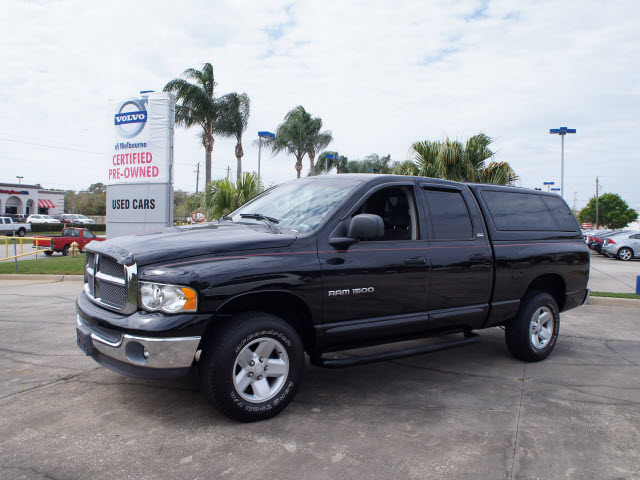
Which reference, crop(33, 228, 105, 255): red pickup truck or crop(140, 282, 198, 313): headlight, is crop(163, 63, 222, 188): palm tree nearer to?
crop(33, 228, 105, 255): red pickup truck

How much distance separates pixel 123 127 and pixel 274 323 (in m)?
9.32

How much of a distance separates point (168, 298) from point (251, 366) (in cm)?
78

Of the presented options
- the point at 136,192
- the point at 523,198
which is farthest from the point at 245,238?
the point at 136,192

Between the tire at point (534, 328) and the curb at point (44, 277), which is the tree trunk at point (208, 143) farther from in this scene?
the tire at point (534, 328)

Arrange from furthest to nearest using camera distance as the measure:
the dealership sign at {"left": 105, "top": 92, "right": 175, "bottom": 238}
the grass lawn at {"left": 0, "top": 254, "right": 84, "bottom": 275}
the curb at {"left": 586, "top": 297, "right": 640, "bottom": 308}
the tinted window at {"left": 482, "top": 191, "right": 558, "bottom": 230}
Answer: the grass lawn at {"left": 0, "top": 254, "right": 84, "bottom": 275} < the dealership sign at {"left": 105, "top": 92, "right": 175, "bottom": 238} < the curb at {"left": 586, "top": 297, "right": 640, "bottom": 308} < the tinted window at {"left": 482, "top": 191, "right": 558, "bottom": 230}

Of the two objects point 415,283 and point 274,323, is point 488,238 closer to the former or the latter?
point 415,283

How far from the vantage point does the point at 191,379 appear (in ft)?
15.4

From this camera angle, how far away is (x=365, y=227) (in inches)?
156

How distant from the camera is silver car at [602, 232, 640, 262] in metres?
24.1

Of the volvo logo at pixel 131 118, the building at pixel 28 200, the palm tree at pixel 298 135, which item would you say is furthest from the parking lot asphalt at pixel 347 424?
the building at pixel 28 200

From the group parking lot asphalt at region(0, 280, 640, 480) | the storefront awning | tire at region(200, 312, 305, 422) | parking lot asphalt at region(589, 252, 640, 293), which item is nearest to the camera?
parking lot asphalt at region(0, 280, 640, 480)

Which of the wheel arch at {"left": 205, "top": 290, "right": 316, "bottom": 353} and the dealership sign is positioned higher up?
the dealership sign

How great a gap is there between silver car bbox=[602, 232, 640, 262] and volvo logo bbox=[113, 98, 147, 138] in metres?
22.7

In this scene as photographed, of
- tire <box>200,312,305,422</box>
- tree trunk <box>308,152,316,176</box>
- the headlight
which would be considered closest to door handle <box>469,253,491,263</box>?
tire <box>200,312,305,422</box>
